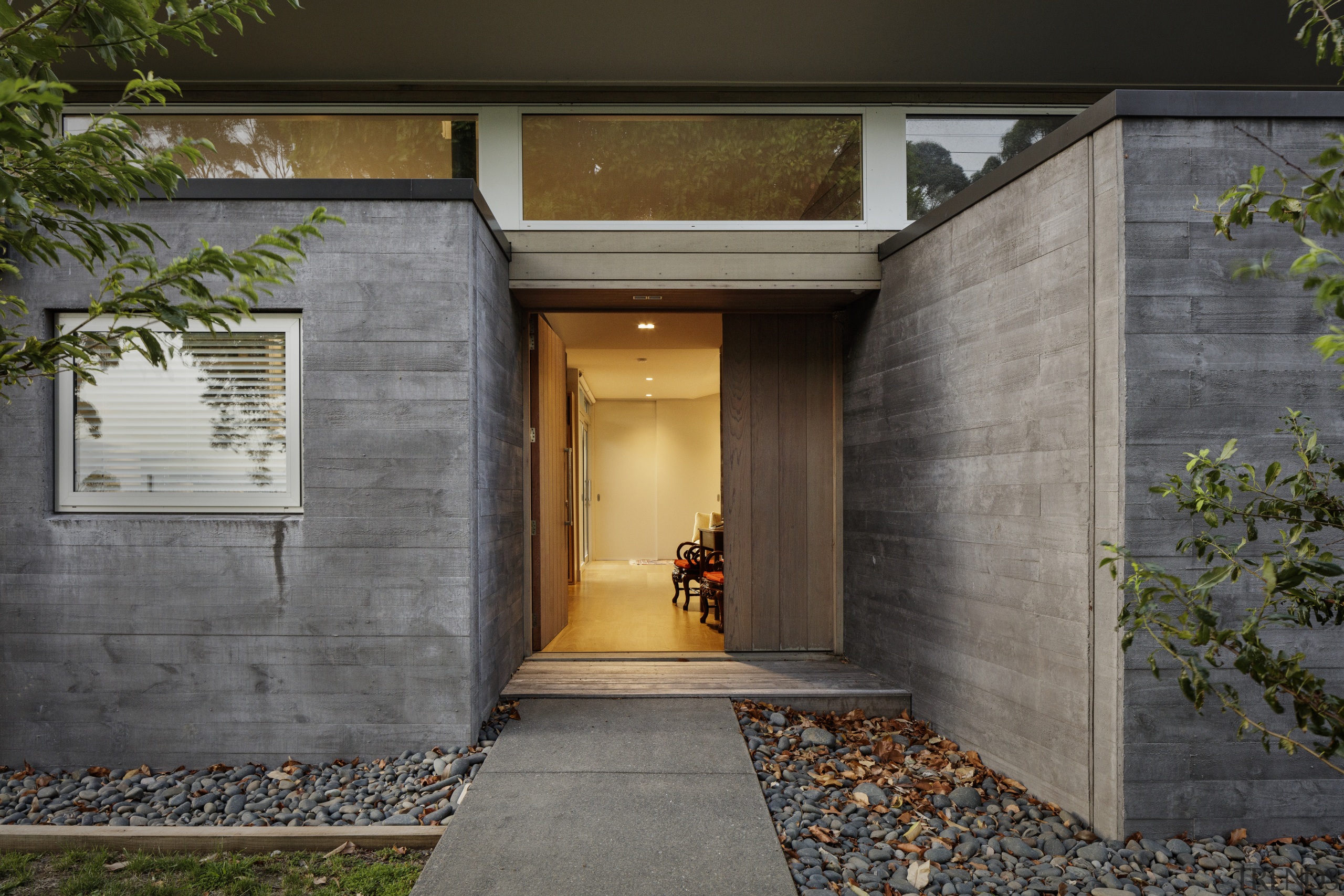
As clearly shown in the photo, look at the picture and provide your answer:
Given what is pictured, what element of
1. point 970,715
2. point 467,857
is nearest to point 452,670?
point 467,857

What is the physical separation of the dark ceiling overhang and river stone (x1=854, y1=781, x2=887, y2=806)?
402cm

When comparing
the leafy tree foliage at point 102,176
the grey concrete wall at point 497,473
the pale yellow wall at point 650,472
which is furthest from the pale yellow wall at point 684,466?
the leafy tree foliage at point 102,176

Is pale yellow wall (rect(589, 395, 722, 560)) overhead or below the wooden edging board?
overhead

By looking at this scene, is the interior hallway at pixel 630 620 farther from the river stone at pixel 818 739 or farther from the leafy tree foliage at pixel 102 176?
the leafy tree foliage at pixel 102 176

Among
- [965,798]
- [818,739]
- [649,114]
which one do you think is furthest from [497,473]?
[965,798]

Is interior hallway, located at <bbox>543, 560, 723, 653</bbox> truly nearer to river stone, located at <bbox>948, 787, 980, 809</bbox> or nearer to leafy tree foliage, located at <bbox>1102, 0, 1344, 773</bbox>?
river stone, located at <bbox>948, 787, 980, 809</bbox>

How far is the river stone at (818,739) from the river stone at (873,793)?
40cm

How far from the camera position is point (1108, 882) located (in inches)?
94.8

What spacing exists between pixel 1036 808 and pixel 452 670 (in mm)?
2576

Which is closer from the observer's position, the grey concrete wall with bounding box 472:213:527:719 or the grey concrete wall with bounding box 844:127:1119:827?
the grey concrete wall with bounding box 844:127:1119:827

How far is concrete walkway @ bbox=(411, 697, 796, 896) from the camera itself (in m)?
2.31

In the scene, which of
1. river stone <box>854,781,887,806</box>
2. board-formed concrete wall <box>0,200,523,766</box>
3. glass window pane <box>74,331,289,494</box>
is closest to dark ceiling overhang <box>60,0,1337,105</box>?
board-formed concrete wall <box>0,200,523,766</box>

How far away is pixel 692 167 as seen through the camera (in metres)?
4.52

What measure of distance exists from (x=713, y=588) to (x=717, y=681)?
6.53ft
